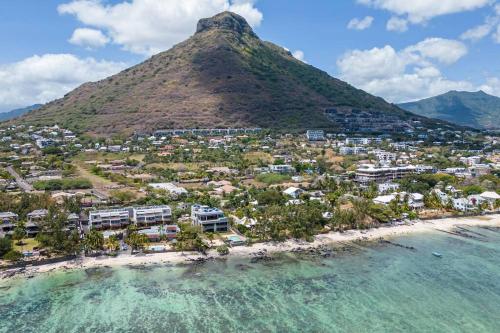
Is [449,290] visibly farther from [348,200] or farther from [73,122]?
[73,122]

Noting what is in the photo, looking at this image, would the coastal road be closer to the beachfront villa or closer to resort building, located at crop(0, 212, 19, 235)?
resort building, located at crop(0, 212, 19, 235)

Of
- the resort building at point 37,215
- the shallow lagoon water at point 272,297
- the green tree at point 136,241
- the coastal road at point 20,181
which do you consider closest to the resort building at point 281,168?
the coastal road at point 20,181

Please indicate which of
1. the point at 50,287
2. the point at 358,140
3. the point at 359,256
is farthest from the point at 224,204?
the point at 358,140

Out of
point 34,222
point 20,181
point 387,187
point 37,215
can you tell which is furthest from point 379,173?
point 20,181

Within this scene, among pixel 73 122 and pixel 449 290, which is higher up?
pixel 73 122

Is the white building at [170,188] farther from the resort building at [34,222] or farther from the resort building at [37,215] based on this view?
the resort building at [34,222]

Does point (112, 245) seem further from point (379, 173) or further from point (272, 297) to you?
point (379, 173)
